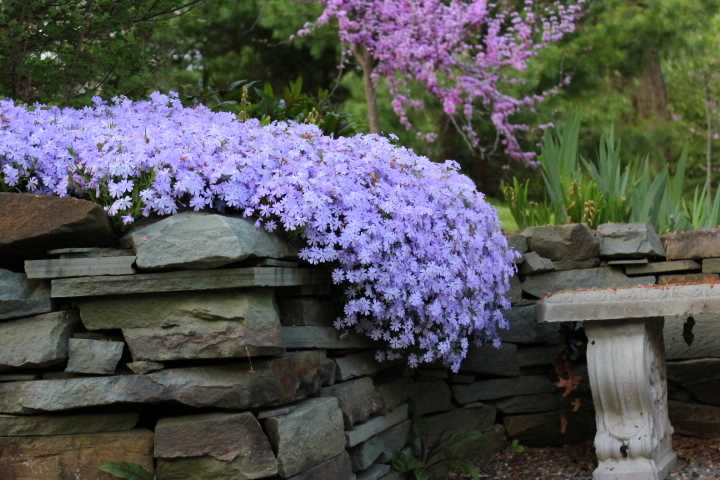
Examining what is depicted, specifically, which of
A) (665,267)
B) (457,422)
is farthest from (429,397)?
(665,267)

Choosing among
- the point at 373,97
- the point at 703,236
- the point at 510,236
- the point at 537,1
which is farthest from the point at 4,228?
the point at 537,1

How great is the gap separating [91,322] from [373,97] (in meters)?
4.66

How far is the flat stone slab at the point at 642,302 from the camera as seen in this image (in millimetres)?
3273

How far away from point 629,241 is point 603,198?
423mm

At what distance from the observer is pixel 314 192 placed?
9.46 ft

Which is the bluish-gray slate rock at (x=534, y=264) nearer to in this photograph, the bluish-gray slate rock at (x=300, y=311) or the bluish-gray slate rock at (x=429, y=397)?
the bluish-gray slate rock at (x=429, y=397)

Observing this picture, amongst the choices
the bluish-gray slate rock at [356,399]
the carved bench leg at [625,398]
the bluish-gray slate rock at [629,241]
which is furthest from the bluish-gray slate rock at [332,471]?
the bluish-gray slate rock at [629,241]

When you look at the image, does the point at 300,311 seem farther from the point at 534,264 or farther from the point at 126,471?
the point at 534,264

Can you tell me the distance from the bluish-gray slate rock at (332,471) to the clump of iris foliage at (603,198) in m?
2.02

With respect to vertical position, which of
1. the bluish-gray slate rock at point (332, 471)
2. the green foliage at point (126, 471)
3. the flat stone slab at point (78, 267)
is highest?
the flat stone slab at point (78, 267)

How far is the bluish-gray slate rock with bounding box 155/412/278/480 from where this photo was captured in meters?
2.61

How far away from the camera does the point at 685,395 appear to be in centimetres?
417

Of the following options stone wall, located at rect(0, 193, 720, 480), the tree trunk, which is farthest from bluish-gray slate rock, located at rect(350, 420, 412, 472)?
the tree trunk

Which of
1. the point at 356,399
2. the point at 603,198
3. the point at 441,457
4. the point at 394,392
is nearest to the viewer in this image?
the point at 356,399
